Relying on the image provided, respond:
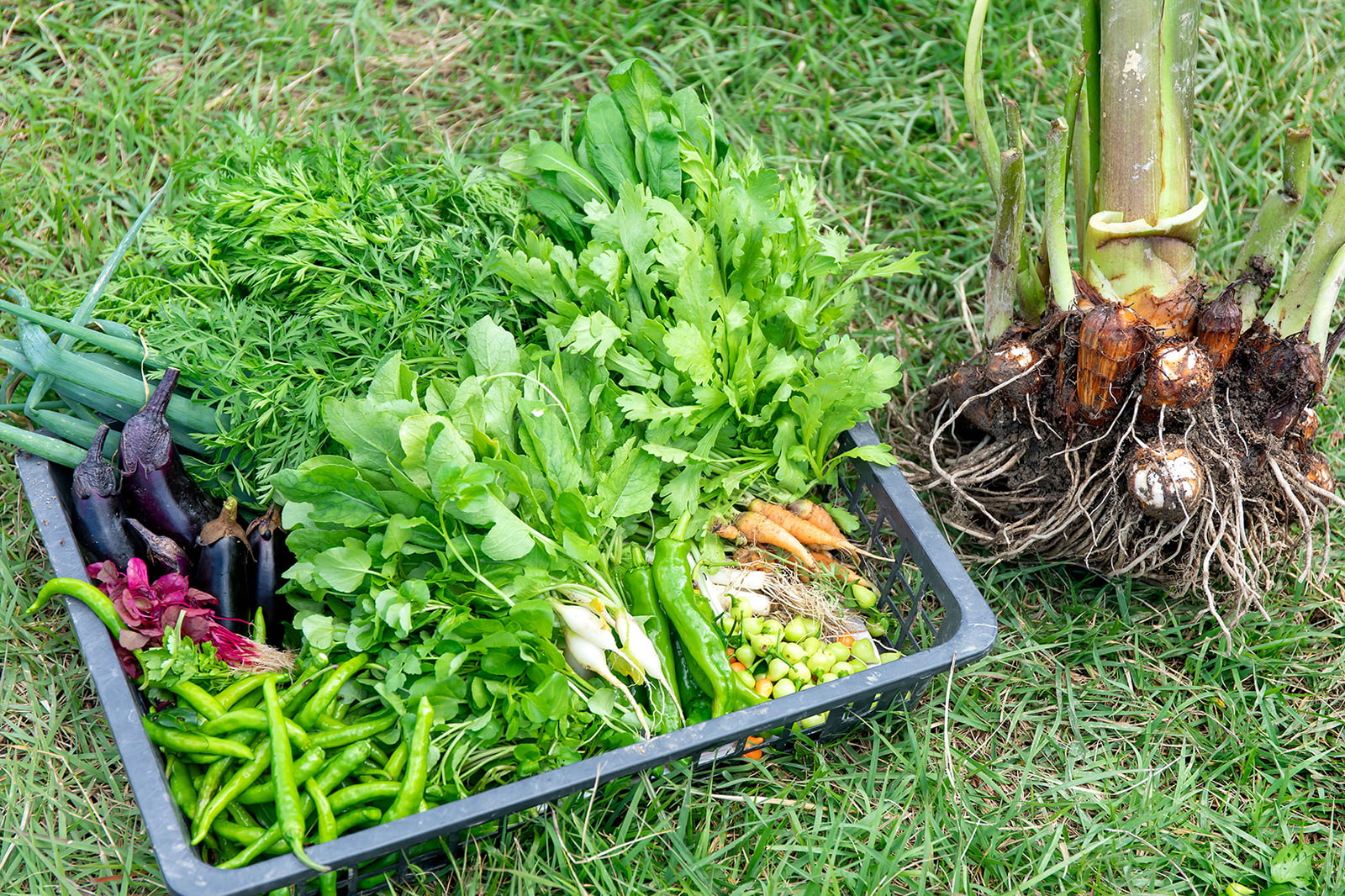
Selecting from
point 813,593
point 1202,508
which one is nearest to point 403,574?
point 813,593

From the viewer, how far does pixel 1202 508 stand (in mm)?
2336

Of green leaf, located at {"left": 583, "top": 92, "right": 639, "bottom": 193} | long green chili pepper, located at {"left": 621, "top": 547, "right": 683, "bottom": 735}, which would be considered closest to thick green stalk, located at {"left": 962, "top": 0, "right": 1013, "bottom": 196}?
green leaf, located at {"left": 583, "top": 92, "right": 639, "bottom": 193}

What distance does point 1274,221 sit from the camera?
2410 millimetres

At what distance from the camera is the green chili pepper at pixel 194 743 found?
191 cm

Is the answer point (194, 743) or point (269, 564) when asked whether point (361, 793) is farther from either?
point (269, 564)

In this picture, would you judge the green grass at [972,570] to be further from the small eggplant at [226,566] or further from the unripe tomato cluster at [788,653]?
the small eggplant at [226,566]

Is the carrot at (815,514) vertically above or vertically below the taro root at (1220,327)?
below

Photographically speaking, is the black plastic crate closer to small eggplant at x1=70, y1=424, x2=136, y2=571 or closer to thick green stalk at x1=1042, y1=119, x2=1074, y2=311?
small eggplant at x1=70, y1=424, x2=136, y2=571

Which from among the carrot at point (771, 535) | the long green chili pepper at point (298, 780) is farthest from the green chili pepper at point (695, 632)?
the long green chili pepper at point (298, 780)

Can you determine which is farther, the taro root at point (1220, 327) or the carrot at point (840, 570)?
the carrot at point (840, 570)

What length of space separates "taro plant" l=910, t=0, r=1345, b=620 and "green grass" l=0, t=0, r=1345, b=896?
0.73 feet

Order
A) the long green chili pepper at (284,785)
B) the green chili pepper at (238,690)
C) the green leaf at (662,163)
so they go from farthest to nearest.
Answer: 1. the green leaf at (662,163)
2. the green chili pepper at (238,690)
3. the long green chili pepper at (284,785)

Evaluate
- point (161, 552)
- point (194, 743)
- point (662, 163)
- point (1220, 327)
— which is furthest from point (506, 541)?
point (1220, 327)

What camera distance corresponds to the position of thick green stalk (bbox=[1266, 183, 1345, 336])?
2371mm
